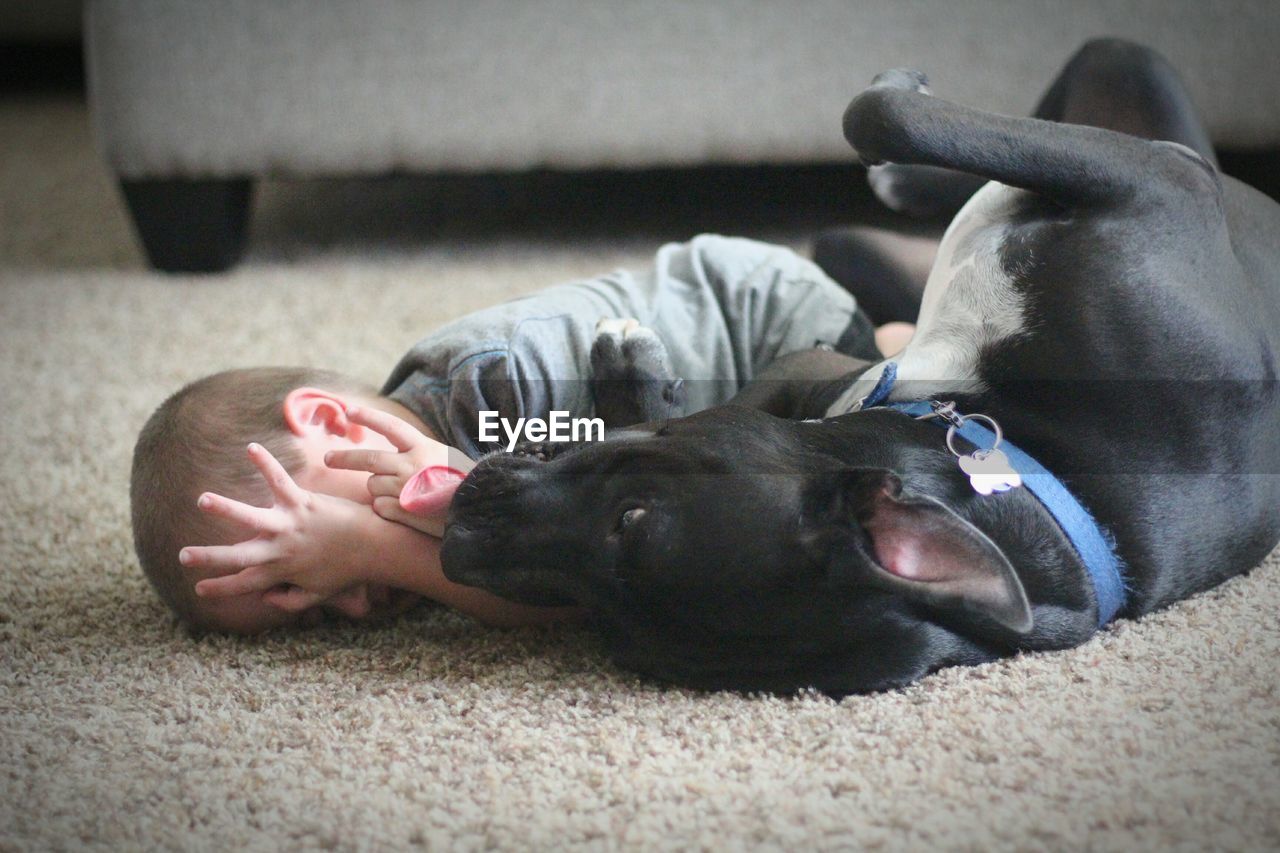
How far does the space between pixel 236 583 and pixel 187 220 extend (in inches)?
56.9

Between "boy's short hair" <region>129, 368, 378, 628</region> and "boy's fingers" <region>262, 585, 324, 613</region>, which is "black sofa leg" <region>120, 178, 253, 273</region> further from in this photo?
"boy's fingers" <region>262, 585, 324, 613</region>

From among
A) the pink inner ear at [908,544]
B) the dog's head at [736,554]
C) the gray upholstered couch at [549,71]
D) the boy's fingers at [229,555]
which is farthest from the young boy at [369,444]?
the gray upholstered couch at [549,71]

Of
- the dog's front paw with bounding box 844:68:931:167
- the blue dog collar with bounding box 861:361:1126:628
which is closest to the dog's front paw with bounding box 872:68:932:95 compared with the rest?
the dog's front paw with bounding box 844:68:931:167

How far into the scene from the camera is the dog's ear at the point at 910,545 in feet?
2.99

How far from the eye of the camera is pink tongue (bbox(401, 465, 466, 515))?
120 centimetres

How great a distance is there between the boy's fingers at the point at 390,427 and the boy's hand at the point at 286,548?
8 centimetres

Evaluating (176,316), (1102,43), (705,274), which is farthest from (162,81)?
(1102,43)

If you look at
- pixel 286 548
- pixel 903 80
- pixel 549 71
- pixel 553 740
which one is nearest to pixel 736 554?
pixel 553 740

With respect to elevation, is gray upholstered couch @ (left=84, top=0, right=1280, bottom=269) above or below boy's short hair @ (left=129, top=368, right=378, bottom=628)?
above

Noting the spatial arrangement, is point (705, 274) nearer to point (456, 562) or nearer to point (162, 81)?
point (456, 562)

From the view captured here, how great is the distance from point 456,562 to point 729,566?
10.2 inches

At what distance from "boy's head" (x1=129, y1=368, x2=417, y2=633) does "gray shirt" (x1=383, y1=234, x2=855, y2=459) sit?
0.14 metres

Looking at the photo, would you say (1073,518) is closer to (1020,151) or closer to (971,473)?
(971,473)

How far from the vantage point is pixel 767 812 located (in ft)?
2.98
